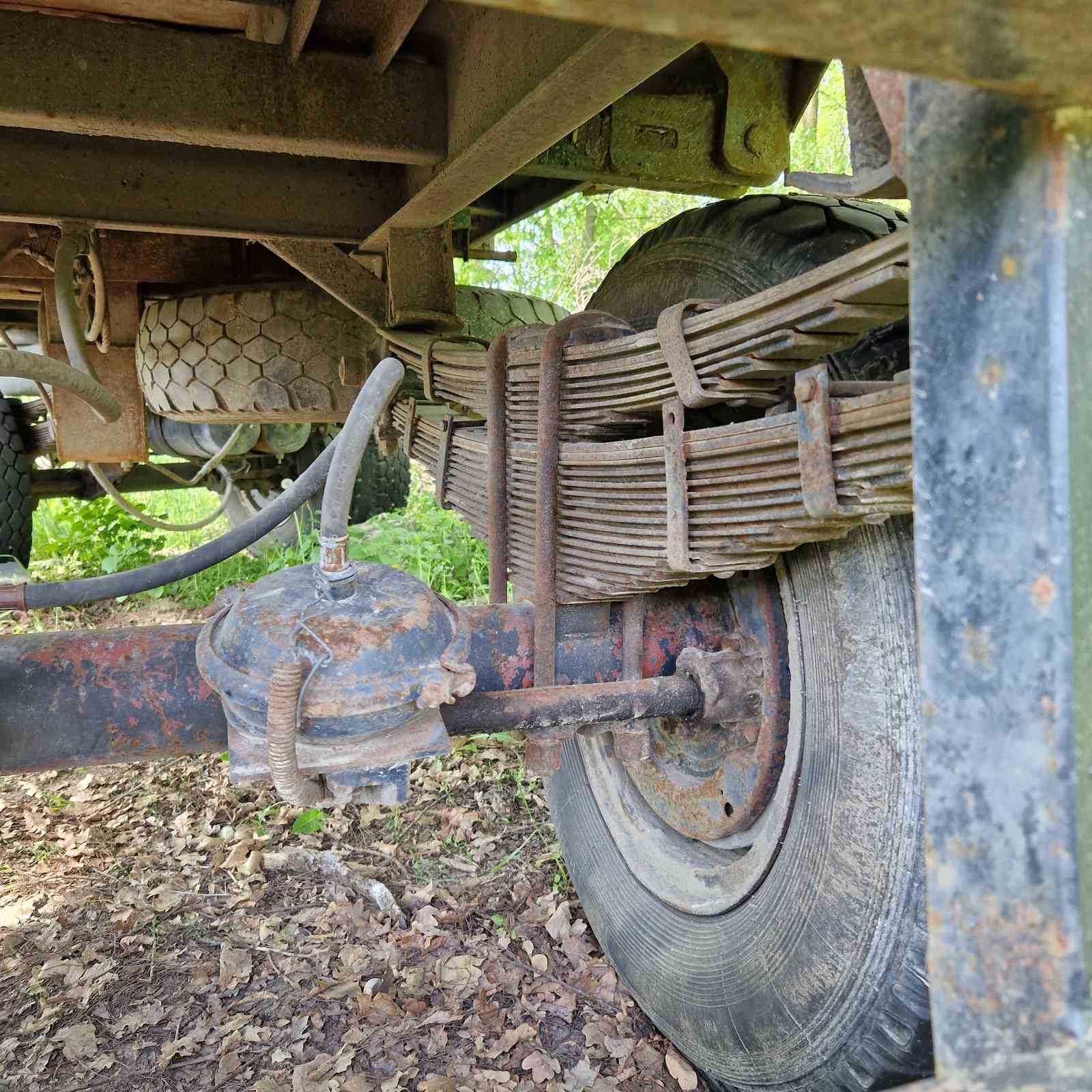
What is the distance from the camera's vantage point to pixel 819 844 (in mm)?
1343

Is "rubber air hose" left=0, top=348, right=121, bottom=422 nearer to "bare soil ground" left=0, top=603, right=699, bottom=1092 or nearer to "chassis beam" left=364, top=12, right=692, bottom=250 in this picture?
"chassis beam" left=364, top=12, right=692, bottom=250

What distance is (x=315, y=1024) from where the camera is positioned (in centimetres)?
196

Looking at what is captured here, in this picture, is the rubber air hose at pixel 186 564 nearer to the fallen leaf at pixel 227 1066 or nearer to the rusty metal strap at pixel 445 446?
the rusty metal strap at pixel 445 446

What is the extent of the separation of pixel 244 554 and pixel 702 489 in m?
4.28

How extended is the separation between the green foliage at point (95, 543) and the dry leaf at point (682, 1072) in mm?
4155

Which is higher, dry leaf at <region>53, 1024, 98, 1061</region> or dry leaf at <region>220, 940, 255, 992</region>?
dry leaf at <region>220, 940, 255, 992</region>

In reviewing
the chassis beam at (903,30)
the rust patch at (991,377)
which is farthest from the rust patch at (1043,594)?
the chassis beam at (903,30)

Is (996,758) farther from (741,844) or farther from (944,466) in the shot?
(741,844)

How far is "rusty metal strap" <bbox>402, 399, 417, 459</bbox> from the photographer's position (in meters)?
2.26

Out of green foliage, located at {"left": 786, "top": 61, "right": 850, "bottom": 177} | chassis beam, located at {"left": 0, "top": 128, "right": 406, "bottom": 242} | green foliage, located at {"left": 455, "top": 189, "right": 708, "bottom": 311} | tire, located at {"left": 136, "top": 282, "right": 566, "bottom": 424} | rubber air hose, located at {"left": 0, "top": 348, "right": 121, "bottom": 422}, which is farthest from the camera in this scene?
green foliage, located at {"left": 455, "top": 189, "right": 708, "bottom": 311}

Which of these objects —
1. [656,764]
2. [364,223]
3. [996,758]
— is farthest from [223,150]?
[996,758]

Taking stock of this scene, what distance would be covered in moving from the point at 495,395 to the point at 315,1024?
1.36 m

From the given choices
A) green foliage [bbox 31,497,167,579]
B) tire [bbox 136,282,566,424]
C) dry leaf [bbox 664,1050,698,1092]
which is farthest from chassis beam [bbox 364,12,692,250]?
green foliage [bbox 31,497,167,579]

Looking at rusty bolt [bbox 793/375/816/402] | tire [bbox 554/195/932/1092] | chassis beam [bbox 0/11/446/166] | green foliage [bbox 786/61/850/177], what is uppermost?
green foliage [bbox 786/61/850/177]
